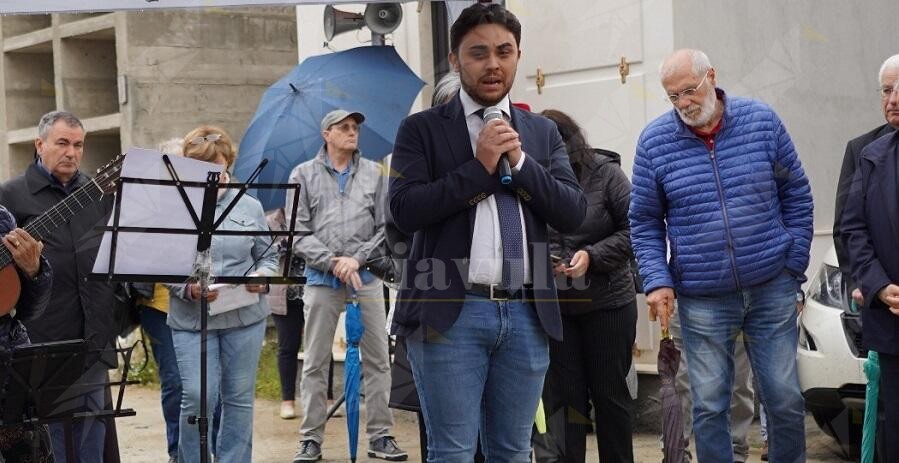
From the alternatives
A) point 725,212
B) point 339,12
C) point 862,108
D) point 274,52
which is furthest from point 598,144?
point 274,52

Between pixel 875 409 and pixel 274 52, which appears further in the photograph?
pixel 274 52

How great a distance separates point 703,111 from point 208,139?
2753 mm

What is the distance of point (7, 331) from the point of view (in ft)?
20.1

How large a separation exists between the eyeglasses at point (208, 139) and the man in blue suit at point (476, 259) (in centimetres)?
273

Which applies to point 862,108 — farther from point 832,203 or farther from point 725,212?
point 725,212

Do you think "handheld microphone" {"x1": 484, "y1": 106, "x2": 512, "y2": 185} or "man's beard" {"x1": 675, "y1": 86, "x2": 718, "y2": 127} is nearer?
"handheld microphone" {"x1": 484, "y1": 106, "x2": 512, "y2": 185}

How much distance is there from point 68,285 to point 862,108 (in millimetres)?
5121

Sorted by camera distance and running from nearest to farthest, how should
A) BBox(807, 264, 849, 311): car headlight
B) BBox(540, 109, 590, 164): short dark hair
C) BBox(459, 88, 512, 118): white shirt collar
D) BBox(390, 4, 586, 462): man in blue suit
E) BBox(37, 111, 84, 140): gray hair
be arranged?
1. BBox(390, 4, 586, 462): man in blue suit
2. BBox(459, 88, 512, 118): white shirt collar
3. BBox(540, 109, 590, 164): short dark hair
4. BBox(37, 111, 84, 140): gray hair
5. BBox(807, 264, 849, 311): car headlight

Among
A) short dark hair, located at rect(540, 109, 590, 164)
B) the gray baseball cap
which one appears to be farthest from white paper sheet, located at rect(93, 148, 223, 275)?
the gray baseball cap

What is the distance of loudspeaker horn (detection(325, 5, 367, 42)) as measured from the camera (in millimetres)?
10617

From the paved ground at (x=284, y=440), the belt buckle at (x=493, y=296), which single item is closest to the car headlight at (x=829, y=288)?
the paved ground at (x=284, y=440)

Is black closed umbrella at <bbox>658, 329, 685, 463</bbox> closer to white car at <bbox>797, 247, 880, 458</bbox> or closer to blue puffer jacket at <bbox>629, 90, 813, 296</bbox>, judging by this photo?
blue puffer jacket at <bbox>629, 90, 813, 296</bbox>

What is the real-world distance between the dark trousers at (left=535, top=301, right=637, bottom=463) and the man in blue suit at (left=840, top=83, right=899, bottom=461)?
4.26ft

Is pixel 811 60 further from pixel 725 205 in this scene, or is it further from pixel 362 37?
pixel 362 37
